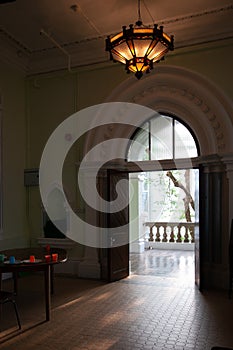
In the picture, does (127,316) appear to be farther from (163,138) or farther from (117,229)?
(163,138)

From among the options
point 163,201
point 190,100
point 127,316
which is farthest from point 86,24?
point 163,201

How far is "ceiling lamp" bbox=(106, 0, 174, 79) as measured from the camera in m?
4.36

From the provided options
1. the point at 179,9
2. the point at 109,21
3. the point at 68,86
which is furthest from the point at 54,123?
the point at 179,9

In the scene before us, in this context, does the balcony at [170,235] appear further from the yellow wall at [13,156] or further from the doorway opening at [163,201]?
the yellow wall at [13,156]

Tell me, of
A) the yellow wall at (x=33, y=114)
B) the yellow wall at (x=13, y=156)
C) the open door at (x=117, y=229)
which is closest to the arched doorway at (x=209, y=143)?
the yellow wall at (x=33, y=114)

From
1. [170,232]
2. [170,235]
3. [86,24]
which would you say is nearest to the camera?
[86,24]

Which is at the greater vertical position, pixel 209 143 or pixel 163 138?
pixel 163 138

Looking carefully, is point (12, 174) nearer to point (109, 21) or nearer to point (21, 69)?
point (21, 69)

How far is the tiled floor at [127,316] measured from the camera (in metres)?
4.30

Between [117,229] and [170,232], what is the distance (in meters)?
5.32

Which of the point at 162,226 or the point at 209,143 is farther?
the point at 162,226

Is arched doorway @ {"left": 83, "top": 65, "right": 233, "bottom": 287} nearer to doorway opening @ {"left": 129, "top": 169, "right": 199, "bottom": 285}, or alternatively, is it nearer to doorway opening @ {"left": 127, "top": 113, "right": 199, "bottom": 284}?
doorway opening @ {"left": 127, "top": 113, "right": 199, "bottom": 284}

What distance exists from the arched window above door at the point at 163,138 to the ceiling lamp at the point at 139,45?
291 cm

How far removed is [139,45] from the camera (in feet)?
14.7
